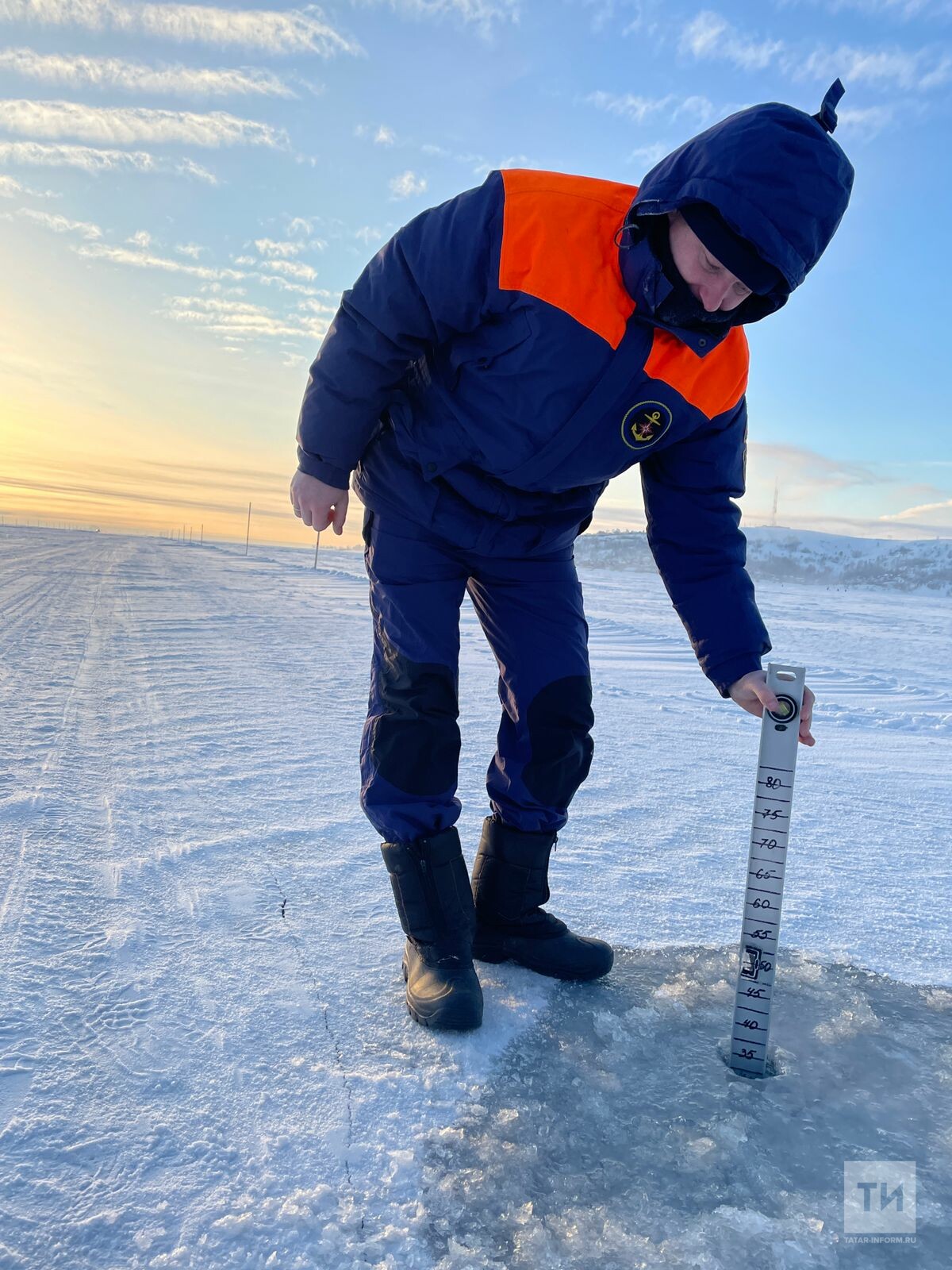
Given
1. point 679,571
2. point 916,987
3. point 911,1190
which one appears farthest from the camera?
point 679,571

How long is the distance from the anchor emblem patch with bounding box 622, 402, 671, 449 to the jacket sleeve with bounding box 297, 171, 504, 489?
1.18 ft

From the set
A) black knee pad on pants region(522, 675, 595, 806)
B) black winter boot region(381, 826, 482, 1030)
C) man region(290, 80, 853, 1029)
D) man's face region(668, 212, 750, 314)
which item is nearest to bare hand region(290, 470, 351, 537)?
man region(290, 80, 853, 1029)

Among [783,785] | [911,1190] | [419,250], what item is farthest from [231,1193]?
[419,250]

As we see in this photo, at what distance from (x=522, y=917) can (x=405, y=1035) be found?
1.31 feet

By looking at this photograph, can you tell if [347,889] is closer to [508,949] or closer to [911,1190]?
[508,949]

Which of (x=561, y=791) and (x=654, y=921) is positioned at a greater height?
(x=561, y=791)

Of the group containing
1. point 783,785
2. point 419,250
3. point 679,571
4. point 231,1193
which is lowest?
point 231,1193

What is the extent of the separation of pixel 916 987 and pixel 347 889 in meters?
1.30

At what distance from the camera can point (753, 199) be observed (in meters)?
1.38

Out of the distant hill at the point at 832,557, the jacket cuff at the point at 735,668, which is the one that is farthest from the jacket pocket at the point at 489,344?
the distant hill at the point at 832,557

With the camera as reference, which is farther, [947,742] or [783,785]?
[947,742]

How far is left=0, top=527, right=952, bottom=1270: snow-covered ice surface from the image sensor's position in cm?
109

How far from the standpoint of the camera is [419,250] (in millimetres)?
1601

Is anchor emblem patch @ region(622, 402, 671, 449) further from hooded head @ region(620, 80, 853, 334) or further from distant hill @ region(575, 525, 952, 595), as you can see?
distant hill @ region(575, 525, 952, 595)
